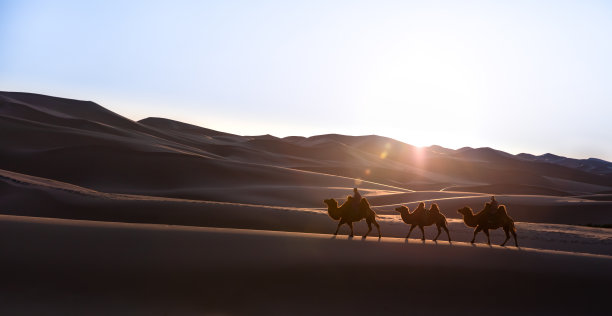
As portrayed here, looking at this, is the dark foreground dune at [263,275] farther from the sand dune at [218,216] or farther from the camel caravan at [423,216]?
the sand dune at [218,216]

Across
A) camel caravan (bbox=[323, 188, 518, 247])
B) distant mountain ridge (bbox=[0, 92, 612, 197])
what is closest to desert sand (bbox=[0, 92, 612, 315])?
camel caravan (bbox=[323, 188, 518, 247])

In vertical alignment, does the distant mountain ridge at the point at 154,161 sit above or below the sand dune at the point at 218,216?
above

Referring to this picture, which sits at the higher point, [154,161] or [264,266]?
[154,161]

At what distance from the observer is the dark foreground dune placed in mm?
5805

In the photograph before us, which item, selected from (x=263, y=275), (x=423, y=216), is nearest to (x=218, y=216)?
(x=423, y=216)

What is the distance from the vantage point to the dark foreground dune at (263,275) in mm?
5805

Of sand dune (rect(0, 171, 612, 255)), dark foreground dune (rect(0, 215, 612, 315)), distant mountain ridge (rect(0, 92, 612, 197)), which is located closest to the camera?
dark foreground dune (rect(0, 215, 612, 315))

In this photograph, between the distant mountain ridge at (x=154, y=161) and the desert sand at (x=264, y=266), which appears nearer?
the desert sand at (x=264, y=266)

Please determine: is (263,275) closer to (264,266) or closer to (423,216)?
(264,266)

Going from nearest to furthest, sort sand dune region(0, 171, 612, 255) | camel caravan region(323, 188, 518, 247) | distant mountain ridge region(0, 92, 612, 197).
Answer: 1. camel caravan region(323, 188, 518, 247)
2. sand dune region(0, 171, 612, 255)
3. distant mountain ridge region(0, 92, 612, 197)

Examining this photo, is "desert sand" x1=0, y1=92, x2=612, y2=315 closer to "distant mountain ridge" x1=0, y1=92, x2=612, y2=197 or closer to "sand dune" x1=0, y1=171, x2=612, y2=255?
"sand dune" x1=0, y1=171, x2=612, y2=255

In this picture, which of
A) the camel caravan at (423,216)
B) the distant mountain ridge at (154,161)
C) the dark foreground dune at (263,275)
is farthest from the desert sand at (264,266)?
the distant mountain ridge at (154,161)

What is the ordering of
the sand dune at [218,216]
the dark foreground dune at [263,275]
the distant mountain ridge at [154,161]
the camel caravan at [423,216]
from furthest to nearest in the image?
the distant mountain ridge at [154,161] < the sand dune at [218,216] < the camel caravan at [423,216] < the dark foreground dune at [263,275]

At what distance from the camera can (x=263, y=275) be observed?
21.8ft
